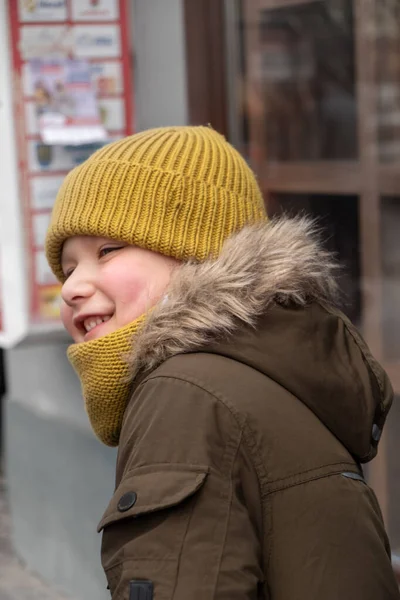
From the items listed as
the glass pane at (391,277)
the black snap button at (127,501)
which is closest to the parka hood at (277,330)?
the black snap button at (127,501)

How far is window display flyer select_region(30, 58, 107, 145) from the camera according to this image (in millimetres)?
4004

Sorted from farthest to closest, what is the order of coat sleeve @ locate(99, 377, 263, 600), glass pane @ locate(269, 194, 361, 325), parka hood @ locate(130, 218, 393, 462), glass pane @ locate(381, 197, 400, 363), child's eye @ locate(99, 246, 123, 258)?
glass pane @ locate(269, 194, 361, 325)
glass pane @ locate(381, 197, 400, 363)
child's eye @ locate(99, 246, 123, 258)
parka hood @ locate(130, 218, 393, 462)
coat sleeve @ locate(99, 377, 263, 600)

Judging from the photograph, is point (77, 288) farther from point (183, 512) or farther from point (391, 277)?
point (391, 277)

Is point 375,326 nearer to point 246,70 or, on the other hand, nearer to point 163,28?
point 246,70

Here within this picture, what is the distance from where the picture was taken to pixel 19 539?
488cm

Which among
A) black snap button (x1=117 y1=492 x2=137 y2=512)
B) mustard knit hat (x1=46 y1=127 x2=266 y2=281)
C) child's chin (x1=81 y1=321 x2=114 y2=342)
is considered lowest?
black snap button (x1=117 y1=492 x2=137 y2=512)

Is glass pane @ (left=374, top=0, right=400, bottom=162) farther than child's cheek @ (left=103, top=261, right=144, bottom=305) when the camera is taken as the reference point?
Yes

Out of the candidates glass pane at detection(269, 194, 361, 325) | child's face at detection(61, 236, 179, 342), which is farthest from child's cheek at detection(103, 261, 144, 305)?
glass pane at detection(269, 194, 361, 325)

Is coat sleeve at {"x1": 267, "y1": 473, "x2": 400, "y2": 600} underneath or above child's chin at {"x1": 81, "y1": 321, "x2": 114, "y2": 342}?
underneath

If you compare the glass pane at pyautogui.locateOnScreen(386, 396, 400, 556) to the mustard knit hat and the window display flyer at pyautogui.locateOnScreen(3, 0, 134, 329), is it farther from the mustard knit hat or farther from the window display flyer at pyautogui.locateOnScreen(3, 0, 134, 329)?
the mustard knit hat

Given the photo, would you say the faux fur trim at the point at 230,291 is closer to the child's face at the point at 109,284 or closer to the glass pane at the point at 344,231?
the child's face at the point at 109,284

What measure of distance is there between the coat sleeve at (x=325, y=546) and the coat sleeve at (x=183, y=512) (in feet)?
0.16

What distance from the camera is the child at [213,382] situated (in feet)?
4.61

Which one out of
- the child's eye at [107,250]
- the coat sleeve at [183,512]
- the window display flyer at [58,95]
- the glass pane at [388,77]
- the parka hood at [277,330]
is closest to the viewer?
the coat sleeve at [183,512]
